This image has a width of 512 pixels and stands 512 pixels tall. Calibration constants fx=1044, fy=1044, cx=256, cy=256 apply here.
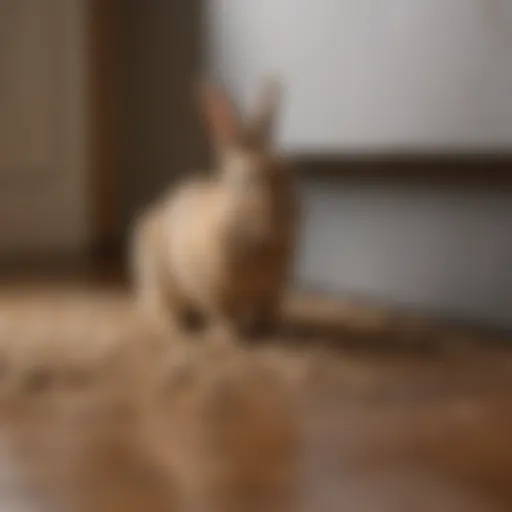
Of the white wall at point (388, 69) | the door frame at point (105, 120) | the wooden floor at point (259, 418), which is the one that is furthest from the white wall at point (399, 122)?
the door frame at point (105, 120)

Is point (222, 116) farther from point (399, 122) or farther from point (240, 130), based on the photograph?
point (399, 122)

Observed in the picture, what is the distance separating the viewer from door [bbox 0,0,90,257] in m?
2.30

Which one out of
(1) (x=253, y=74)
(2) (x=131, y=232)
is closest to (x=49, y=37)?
(2) (x=131, y=232)

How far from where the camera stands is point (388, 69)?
1357mm

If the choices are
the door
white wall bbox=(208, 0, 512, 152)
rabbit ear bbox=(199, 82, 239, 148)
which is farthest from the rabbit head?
the door

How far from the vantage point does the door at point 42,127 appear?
2303 millimetres

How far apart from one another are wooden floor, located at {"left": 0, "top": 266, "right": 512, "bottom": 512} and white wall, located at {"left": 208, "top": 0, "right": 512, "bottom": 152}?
25 cm

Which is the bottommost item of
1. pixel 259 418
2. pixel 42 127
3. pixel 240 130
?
pixel 42 127

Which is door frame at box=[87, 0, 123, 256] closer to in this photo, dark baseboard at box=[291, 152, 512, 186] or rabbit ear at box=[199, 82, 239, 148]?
dark baseboard at box=[291, 152, 512, 186]

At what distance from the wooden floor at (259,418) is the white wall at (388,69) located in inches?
10.0

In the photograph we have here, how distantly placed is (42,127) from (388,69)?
120cm

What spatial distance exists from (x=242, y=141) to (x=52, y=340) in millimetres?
343

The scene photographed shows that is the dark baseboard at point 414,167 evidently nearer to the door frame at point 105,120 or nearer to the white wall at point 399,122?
the white wall at point 399,122

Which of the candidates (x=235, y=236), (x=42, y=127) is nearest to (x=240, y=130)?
(x=235, y=236)
